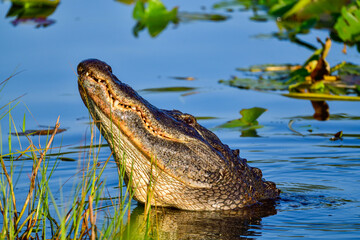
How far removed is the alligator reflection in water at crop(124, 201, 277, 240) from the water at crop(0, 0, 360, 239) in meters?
0.01

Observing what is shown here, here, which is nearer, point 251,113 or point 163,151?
point 163,151

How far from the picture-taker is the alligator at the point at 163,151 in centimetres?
438

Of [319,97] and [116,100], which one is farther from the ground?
[116,100]

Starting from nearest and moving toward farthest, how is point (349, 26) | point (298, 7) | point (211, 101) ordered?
point (211, 101) < point (349, 26) < point (298, 7)

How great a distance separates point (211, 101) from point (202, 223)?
12.2ft

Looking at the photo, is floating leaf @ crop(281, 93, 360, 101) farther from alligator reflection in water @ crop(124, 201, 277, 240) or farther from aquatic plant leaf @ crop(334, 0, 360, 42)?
alligator reflection in water @ crop(124, 201, 277, 240)

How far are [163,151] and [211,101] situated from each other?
374 cm

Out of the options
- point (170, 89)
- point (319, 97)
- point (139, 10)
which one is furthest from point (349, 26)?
point (139, 10)

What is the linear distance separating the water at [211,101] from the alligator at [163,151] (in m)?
0.17

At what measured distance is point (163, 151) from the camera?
15.3 ft

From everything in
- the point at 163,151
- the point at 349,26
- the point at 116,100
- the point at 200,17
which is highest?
the point at 116,100

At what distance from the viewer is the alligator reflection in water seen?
4527 millimetres

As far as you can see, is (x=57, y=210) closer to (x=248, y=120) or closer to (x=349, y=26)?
(x=248, y=120)

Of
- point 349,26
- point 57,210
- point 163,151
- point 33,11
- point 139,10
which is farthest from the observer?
point 33,11
